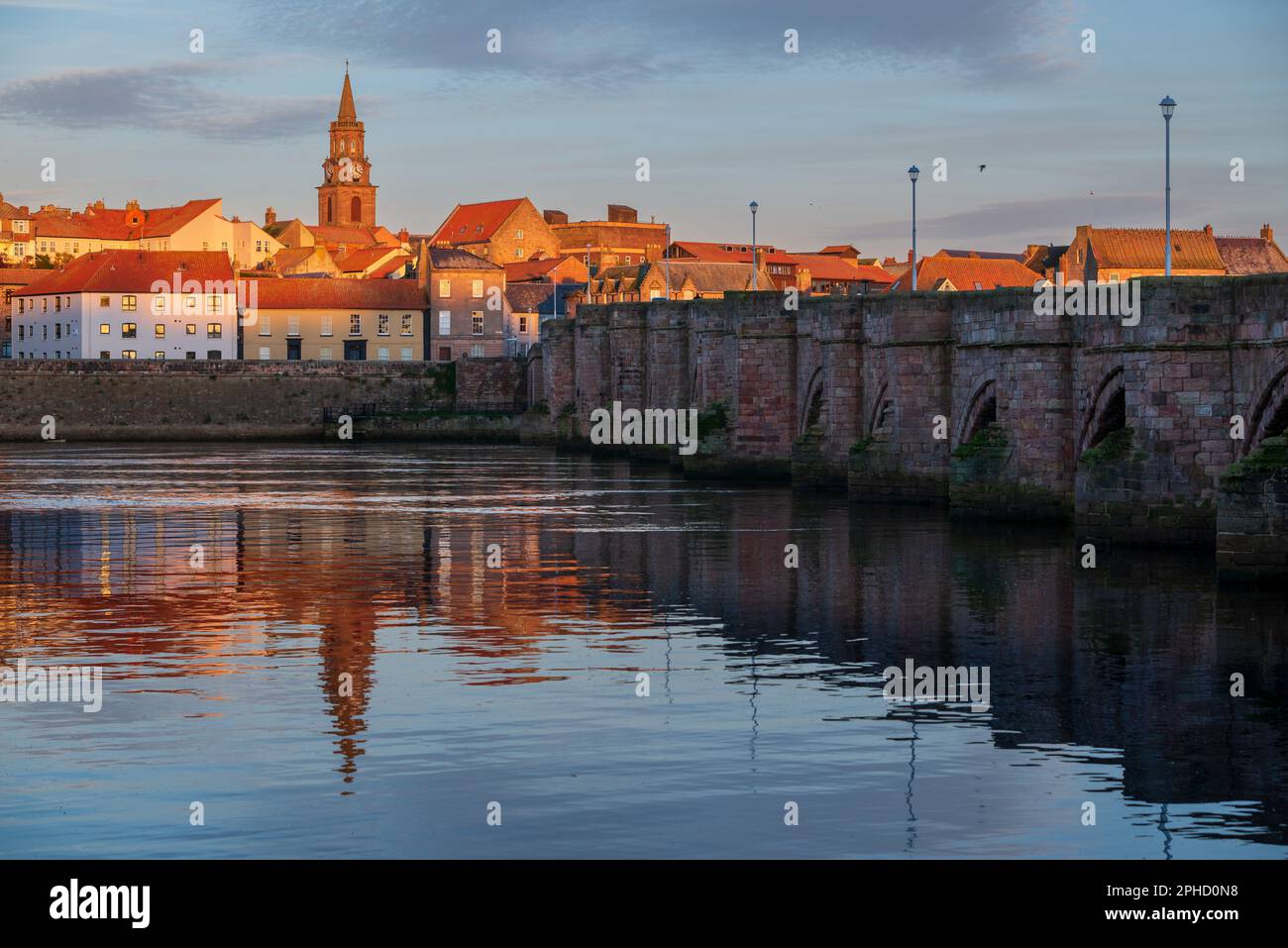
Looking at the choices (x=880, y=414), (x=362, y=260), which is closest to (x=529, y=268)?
(x=362, y=260)

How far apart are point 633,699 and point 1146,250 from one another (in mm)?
136763

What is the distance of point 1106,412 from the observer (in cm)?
3759

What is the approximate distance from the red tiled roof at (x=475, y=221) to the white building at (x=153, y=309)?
56880mm

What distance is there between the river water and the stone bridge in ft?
3.55

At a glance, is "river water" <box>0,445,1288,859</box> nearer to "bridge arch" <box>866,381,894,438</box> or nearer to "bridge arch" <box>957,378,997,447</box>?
"bridge arch" <box>957,378,997,447</box>

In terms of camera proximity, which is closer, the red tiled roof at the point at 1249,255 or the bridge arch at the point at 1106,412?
the bridge arch at the point at 1106,412

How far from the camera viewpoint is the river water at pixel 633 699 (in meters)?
15.0

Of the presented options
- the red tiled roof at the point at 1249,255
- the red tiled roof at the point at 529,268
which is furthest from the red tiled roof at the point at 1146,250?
the red tiled roof at the point at 529,268

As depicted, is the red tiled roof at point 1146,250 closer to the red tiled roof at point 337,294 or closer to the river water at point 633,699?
the red tiled roof at point 337,294

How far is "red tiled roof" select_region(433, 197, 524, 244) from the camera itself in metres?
187

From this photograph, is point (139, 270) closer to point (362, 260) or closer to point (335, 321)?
point (335, 321)

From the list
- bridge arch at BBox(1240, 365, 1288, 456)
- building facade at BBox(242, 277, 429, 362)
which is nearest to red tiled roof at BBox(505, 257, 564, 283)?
building facade at BBox(242, 277, 429, 362)
